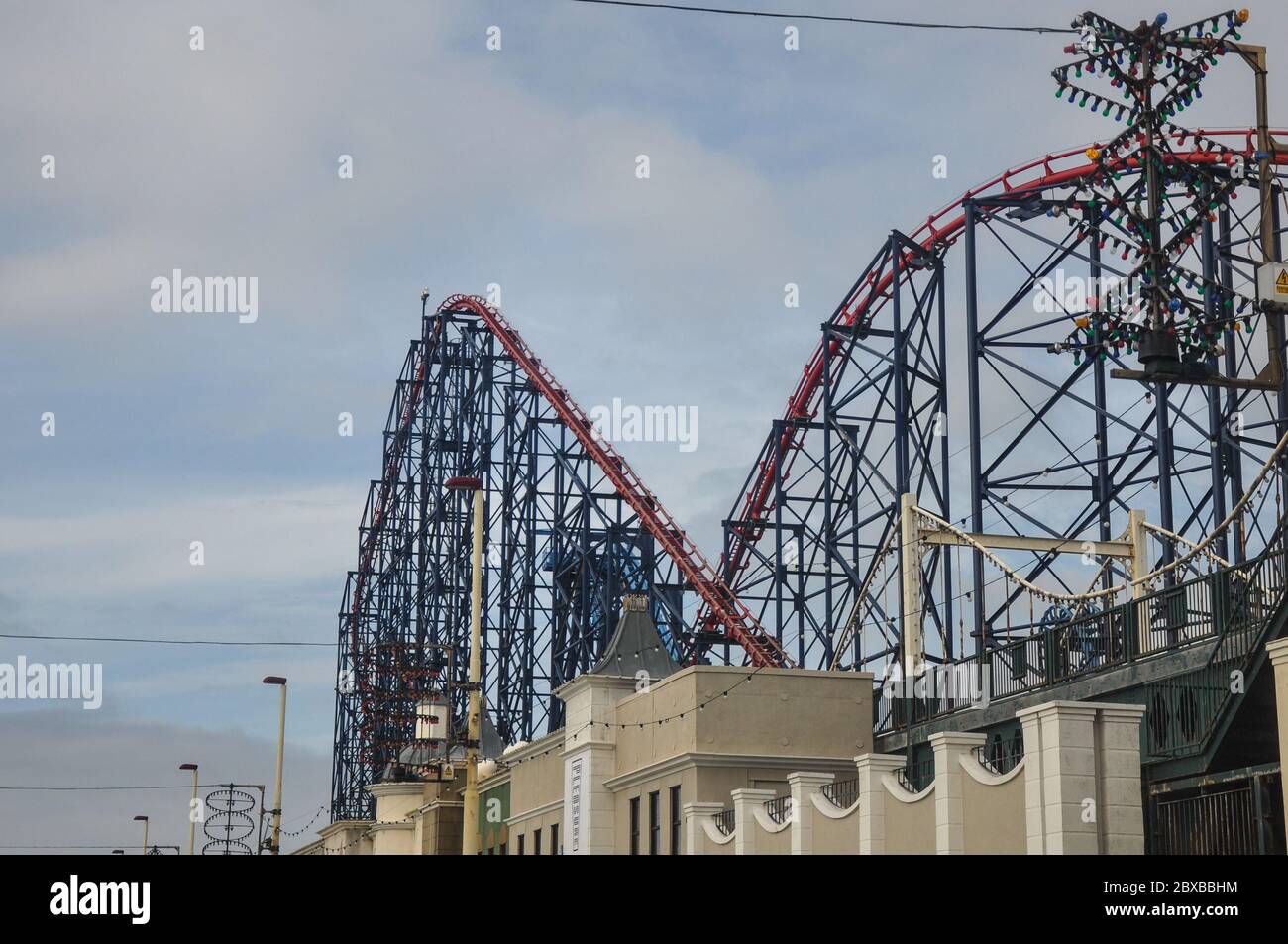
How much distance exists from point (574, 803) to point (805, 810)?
842cm

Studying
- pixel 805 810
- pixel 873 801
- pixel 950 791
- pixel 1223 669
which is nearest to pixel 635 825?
pixel 805 810

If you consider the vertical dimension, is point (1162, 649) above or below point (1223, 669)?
above

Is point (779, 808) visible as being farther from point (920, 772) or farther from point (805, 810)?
point (920, 772)

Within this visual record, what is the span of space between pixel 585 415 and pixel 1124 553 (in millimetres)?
21188

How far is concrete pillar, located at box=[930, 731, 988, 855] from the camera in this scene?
18.5 m

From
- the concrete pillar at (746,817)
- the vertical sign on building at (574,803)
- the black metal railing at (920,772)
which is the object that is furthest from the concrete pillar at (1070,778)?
the vertical sign on building at (574,803)

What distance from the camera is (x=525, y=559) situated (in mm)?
47531

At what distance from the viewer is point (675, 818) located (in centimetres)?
2691

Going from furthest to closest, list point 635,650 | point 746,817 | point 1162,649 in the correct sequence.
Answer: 1. point 635,650
2. point 746,817
3. point 1162,649

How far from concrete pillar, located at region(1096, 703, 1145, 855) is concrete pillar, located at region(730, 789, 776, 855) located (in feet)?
24.6

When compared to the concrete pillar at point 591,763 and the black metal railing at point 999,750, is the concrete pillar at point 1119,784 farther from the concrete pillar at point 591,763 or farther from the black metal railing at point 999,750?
the concrete pillar at point 591,763
